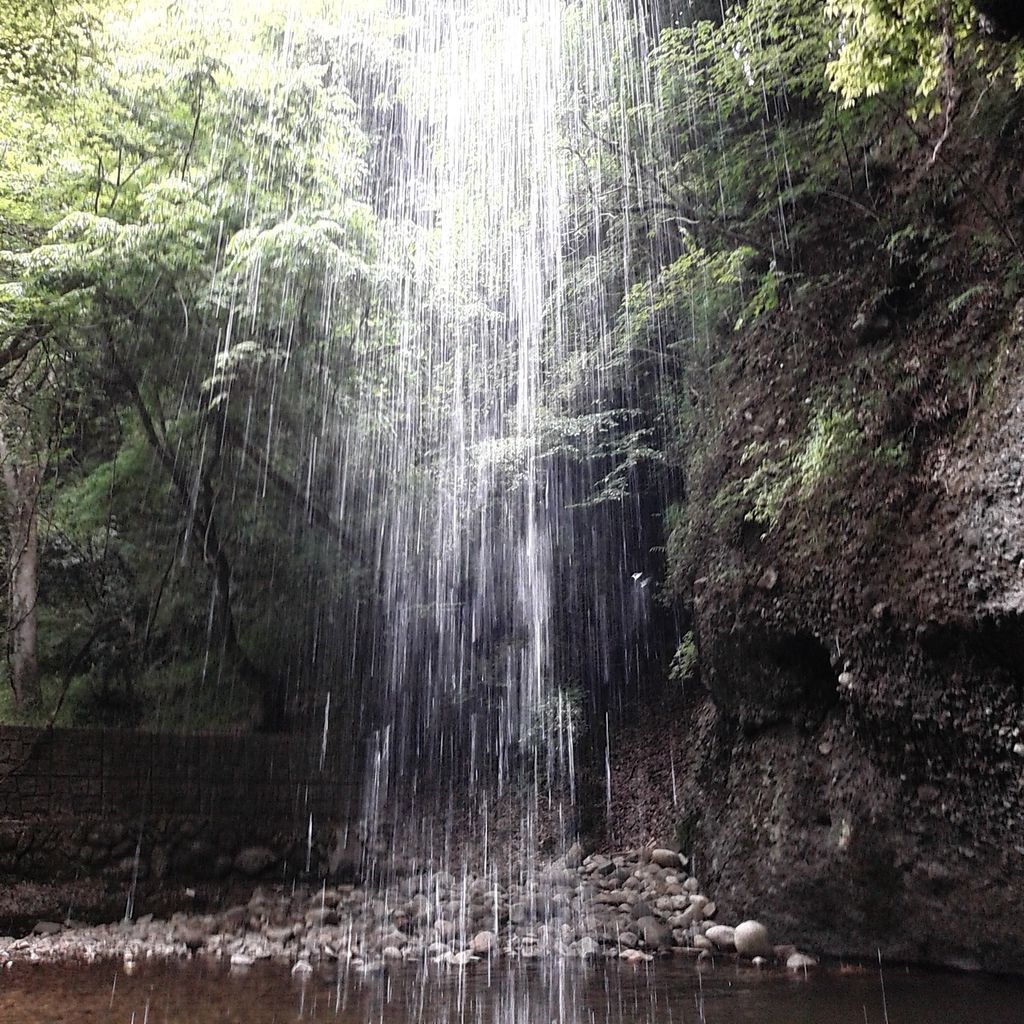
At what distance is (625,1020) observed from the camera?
13.3 ft

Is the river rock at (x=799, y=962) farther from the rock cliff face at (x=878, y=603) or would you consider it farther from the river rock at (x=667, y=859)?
the river rock at (x=667, y=859)

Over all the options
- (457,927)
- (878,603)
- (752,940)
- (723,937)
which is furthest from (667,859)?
(878,603)

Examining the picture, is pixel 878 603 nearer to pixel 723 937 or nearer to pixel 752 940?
pixel 752 940

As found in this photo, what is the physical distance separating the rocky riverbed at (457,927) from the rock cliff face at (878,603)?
43 cm

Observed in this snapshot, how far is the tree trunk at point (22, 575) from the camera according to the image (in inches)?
390

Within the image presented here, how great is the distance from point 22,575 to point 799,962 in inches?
383

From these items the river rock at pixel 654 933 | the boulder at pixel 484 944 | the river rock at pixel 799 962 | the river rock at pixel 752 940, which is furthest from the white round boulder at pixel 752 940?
the boulder at pixel 484 944

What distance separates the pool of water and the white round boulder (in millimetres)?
403

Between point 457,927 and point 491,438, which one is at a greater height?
point 491,438

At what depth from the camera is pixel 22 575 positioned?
9.98m

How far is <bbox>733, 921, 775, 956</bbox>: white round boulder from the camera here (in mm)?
5492

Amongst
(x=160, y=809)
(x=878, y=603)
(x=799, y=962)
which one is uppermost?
(x=878, y=603)

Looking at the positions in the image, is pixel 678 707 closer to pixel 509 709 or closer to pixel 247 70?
pixel 509 709

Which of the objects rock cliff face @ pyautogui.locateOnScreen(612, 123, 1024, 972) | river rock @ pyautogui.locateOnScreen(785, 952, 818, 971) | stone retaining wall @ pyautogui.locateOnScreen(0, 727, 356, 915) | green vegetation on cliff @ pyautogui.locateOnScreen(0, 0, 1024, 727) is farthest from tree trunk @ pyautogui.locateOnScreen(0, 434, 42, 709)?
river rock @ pyautogui.locateOnScreen(785, 952, 818, 971)
